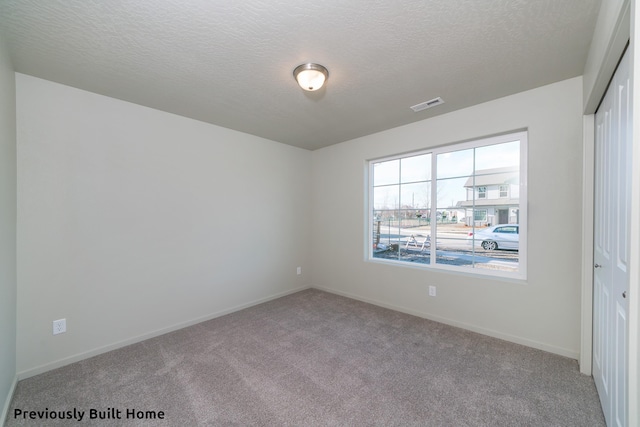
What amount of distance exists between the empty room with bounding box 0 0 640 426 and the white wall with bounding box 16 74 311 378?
0.02 m

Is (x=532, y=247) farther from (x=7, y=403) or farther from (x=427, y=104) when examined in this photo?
(x=7, y=403)

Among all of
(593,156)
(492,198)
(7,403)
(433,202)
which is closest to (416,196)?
(433,202)

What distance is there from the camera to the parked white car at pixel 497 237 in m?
2.71

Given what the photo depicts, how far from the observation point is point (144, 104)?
272 centimetres

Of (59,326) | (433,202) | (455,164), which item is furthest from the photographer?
(433,202)

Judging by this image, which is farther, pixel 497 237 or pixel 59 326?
pixel 497 237

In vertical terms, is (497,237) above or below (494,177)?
below

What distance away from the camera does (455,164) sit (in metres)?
3.13

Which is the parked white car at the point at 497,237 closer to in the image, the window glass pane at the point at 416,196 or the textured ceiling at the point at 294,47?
the window glass pane at the point at 416,196

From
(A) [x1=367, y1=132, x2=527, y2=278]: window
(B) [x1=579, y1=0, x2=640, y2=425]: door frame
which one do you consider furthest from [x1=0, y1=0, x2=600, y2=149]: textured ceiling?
(A) [x1=367, y1=132, x2=527, y2=278]: window

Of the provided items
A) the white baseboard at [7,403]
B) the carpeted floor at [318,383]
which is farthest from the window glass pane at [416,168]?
the white baseboard at [7,403]

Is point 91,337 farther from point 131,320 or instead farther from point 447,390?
point 447,390

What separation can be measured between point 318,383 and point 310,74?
2433 millimetres

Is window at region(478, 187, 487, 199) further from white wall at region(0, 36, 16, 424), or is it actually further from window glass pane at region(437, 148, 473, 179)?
white wall at region(0, 36, 16, 424)
